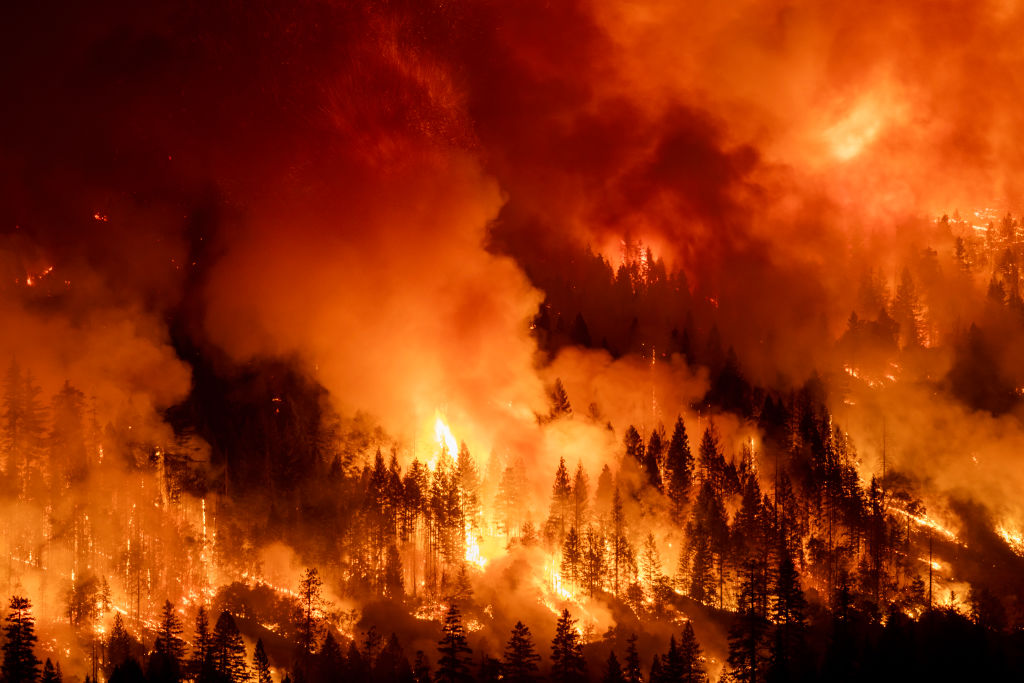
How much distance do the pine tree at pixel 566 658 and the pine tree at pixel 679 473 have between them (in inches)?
1003

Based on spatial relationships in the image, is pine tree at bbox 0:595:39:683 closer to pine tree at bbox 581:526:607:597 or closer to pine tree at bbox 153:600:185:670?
pine tree at bbox 153:600:185:670

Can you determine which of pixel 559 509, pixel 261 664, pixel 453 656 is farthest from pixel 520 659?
pixel 559 509

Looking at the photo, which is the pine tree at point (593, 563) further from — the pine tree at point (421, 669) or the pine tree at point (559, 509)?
the pine tree at point (421, 669)

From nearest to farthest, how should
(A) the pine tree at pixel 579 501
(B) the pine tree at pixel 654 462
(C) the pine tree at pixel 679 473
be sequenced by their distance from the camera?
1. (A) the pine tree at pixel 579 501
2. (C) the pine tree at pixel 679 473
3. (B) the pine tree at pixel 654 462

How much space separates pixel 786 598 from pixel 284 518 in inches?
1942

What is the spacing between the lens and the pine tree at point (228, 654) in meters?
94.9

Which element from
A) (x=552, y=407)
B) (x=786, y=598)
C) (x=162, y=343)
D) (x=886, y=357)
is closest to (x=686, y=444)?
(x=552, y=407)

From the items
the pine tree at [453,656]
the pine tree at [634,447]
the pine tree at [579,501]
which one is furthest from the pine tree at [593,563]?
the pine tree at [453,656]

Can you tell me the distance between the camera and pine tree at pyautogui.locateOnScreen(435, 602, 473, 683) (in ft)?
313

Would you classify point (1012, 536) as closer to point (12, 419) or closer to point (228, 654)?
point (228, 654)

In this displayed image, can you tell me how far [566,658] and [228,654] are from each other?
27525mm

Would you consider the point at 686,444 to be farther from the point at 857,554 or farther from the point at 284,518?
the point at 284,518

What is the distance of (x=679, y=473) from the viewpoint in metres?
123

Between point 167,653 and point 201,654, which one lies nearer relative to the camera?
point 201,654
